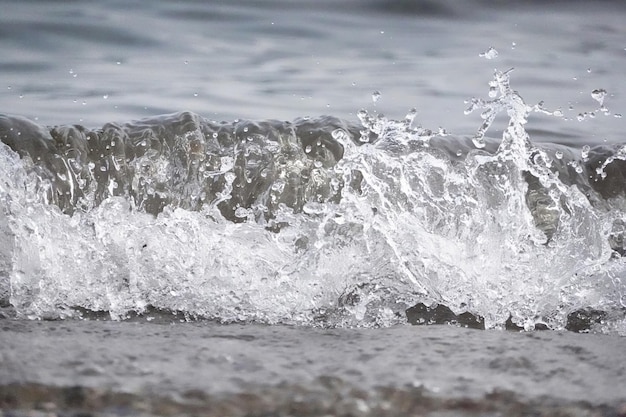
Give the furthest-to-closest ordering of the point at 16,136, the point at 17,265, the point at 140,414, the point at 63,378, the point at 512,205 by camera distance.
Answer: the point at 16,136 → the point at 512,205 → the point at 17,265 → the point at 63,378 → the point at 140,414

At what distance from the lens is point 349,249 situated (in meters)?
2.86

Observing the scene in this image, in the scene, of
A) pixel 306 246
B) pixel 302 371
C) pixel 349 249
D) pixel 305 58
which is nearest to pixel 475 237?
pixel 349 249

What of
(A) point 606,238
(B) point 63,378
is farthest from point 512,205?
(B) point 63,378

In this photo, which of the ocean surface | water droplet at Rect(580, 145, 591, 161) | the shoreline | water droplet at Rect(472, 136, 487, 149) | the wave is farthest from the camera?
water droplet at Rect(580, 145, 591, 161)

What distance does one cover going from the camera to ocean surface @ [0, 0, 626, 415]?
Answer: 6.14 ft

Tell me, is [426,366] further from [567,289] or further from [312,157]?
[312,157]

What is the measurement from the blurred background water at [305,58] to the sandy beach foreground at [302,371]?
2.40 metres

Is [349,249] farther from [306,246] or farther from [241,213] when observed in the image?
[241,213]

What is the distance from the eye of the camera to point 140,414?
5.56ft

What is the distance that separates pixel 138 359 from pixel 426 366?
23.1 inches

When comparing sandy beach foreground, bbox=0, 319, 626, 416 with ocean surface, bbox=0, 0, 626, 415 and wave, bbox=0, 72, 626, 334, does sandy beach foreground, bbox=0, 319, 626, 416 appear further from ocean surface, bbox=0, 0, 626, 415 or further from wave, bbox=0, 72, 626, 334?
wave, bbox=0, 72, 626, 334

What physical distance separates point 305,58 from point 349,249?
340 centimetres

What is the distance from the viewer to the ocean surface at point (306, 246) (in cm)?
187

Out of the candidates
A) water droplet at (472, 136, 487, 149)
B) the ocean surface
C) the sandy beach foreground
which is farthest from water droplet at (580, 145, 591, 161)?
the sandy beach foreground
